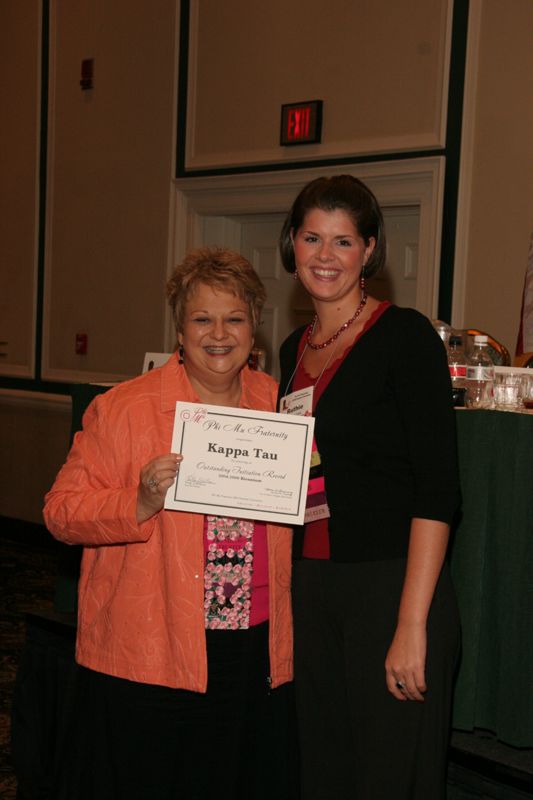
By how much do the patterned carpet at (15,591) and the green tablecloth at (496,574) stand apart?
165 centimetres

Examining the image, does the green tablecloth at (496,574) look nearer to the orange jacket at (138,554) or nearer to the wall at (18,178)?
the orange jacket at (138,554)

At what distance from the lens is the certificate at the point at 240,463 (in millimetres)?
1907

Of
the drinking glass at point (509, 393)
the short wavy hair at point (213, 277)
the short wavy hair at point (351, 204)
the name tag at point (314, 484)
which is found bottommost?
the name tag at point (314, 484)

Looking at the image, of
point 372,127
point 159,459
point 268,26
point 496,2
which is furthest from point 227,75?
point 159,459

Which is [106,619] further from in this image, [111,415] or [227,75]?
[227,75]

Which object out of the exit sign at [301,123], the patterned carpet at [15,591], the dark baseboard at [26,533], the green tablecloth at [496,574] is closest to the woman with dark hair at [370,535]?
the green tablecloth at [496,574]

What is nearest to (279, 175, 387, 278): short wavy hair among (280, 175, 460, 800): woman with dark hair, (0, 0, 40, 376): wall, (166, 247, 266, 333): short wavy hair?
(280, 175, 460, 800): woman with dark hair

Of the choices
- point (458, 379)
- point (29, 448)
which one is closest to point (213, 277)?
point (458, 379)

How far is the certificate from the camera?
1907mm

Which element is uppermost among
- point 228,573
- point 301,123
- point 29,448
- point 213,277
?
point 301,123

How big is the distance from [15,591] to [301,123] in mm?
3204

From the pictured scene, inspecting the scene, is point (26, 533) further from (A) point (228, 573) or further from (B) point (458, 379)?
(A) point (228, 573)

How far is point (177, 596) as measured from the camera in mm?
1985

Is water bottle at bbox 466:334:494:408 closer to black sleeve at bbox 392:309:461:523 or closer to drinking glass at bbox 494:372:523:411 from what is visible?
drinking glass at bbox 494:372:523:411
